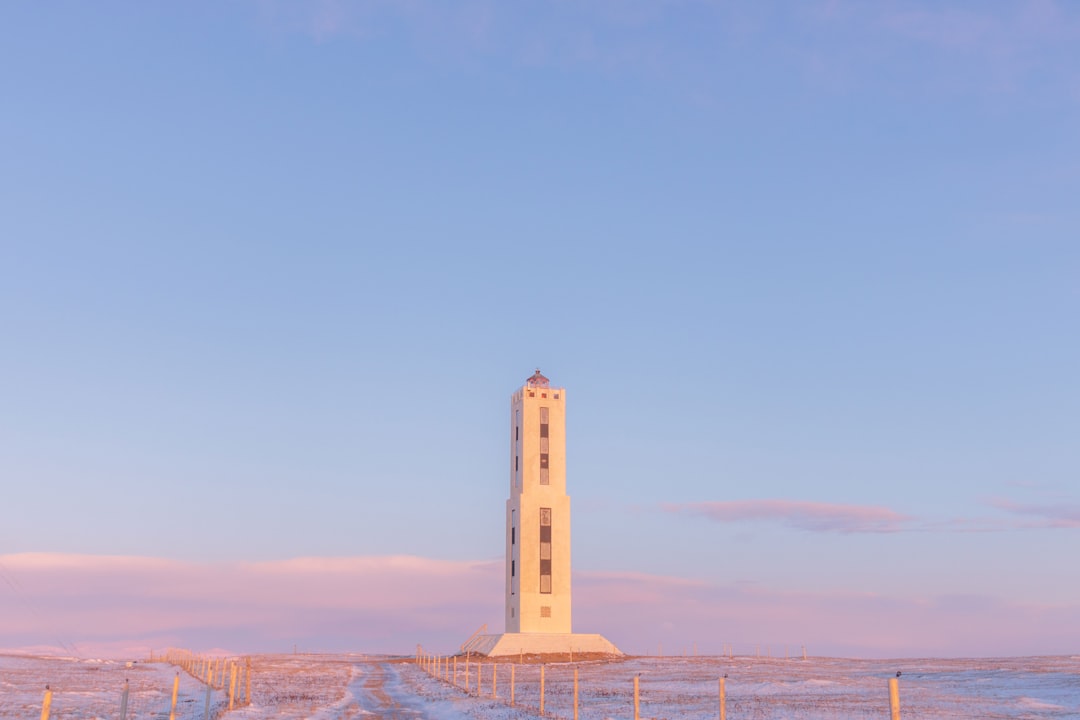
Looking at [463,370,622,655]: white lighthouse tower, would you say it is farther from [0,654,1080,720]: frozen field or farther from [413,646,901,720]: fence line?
[0,654,1080,720]: frozen field

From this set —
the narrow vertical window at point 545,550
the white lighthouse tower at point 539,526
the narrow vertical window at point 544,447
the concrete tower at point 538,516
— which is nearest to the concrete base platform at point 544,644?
the white lighthouse tower at point 539,526

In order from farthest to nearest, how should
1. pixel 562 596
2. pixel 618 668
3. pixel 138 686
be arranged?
pixel 562 596
pixel 618 668
pixel 138 686

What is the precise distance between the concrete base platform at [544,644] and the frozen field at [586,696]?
21.4m

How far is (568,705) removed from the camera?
4606 cm

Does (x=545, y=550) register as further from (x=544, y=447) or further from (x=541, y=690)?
(x=541, y=690)

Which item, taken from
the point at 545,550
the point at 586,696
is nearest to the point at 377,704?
the point at 586,696

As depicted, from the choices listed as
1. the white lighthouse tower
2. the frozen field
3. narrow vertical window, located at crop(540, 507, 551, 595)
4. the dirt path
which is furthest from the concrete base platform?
the dirt path

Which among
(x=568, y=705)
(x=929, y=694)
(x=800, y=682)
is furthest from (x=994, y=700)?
(x=568, y=705)

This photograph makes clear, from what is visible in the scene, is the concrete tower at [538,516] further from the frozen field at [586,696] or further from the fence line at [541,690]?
the frozen field at [586,696]

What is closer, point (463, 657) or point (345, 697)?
point (345, 697)

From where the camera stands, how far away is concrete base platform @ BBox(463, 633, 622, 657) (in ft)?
343

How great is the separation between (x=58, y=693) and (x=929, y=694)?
48256 mm

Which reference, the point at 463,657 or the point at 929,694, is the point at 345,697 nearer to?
the point at 929,694

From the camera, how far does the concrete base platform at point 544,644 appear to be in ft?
343
